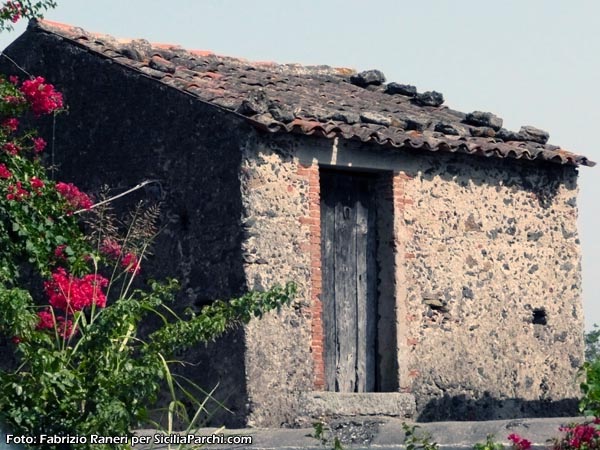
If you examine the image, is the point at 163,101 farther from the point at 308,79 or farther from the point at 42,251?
the point at 308,79

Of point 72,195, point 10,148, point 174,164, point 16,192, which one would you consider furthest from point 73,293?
point 174,164

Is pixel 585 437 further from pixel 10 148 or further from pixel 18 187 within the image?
pixel 10 148

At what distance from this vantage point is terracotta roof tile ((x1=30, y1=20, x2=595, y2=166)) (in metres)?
10.9

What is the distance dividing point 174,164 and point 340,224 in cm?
146

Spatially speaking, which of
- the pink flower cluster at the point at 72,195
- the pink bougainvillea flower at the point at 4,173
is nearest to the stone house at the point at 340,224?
the pink flower cluster at the point at 72,195

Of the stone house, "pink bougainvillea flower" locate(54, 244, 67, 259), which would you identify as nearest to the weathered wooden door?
the stone house

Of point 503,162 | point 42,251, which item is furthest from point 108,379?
point 503,162

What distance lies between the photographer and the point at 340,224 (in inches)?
452

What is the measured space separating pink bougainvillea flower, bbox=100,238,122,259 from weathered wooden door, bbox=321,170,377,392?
5.80 feet

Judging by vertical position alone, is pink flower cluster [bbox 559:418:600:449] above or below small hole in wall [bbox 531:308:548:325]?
below

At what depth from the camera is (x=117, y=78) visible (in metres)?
11.6

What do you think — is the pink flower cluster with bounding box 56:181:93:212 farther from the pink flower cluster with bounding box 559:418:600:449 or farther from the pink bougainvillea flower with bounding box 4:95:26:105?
the pink flower cluster with bounding box 559:418:600:449

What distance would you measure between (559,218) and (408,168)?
192 cm

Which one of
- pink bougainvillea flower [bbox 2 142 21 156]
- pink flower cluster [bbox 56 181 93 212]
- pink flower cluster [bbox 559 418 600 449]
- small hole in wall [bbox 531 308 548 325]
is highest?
pink bougainvillea flower [bbox 2 142 21 156]
